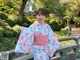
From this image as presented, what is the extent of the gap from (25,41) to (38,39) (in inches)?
11.6

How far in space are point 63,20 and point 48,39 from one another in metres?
35.2

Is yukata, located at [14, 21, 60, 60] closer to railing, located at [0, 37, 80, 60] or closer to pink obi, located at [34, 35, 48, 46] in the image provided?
pink obi, located at [34, 35, 48, 46]

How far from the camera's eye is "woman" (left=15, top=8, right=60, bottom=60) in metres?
4.83

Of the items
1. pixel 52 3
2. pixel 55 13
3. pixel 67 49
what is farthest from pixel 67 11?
pixel 67 49

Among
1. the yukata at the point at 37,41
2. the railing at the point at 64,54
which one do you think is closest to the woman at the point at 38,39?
the yukata at the point at 37,41

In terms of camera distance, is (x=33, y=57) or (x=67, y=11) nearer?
(x=33, y=57)

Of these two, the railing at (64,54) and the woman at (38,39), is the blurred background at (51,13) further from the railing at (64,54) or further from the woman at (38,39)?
the woman at (38,39)

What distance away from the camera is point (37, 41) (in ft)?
16.5

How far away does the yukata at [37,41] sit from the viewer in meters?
4.82

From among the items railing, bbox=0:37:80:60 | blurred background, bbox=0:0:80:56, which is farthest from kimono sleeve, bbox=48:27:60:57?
blurred background, bbox=0:0:80:56

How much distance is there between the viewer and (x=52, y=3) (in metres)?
32.8

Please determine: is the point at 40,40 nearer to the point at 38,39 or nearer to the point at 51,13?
the point at 38,39

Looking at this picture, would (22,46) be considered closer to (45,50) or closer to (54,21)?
(45,50)

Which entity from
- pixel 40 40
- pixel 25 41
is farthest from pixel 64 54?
pixel 25 41
